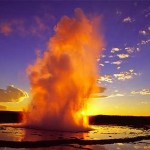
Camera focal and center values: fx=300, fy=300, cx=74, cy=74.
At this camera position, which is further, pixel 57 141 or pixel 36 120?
pixel 36 120

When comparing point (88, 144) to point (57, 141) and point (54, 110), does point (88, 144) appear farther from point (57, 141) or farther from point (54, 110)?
point (54, 110)

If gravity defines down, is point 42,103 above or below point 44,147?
above

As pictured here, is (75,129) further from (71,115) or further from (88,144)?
(88,144)

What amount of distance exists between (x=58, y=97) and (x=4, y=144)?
18485mm

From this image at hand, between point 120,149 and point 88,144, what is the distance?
10.6ft

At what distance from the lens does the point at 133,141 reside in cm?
3094

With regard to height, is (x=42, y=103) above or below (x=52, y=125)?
above

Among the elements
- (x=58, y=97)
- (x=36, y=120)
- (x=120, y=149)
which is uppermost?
(x=58, y=97)

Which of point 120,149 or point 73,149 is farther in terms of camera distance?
point 120,149

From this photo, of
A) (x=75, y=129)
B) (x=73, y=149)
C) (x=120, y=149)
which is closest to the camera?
(x=73, y=149)

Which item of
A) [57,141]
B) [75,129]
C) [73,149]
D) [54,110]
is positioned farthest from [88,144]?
[54,110]

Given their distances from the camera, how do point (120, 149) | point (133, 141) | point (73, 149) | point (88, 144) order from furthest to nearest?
point (133, 141), point (88, 144), point (120, 149), point (73, 149)


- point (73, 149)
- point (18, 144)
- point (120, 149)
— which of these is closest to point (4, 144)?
point (18, 144)

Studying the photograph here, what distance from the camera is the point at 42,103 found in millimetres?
41406
